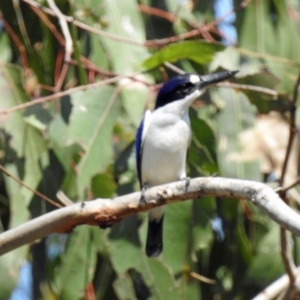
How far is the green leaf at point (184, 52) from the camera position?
308 cm

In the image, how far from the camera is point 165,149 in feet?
11.0

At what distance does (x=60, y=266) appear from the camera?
3258 mm

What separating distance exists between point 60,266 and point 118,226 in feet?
0.84

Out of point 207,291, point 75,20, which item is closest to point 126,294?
point 207,291

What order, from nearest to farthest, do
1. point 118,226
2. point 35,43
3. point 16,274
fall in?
point 16,274 < point 118,226 < point 35,43

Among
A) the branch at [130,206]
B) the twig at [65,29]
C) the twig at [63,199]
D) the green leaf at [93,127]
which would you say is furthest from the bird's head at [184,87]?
the branch at [130,206]

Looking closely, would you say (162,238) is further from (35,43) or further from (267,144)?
(35,43)

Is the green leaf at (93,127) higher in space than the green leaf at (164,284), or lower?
higher

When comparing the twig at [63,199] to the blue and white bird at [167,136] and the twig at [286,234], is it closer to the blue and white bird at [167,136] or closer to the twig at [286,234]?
the blue and white bird at [167,136]

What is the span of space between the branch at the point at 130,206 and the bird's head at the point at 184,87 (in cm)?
84

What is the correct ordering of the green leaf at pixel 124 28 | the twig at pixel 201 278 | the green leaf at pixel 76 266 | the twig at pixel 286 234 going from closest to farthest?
the twig at pixel 286 234
the green leaf at pixel 76 266
the twig at pixel 201 278
the green leaf at pixel 124 28

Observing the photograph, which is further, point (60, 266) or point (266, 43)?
point (266, 43)

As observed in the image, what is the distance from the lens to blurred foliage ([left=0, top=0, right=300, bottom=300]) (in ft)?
10.4

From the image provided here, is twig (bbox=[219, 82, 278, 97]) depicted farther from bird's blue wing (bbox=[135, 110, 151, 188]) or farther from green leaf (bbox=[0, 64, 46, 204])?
green leaf (bbox=[0, 64, 46, 204])
